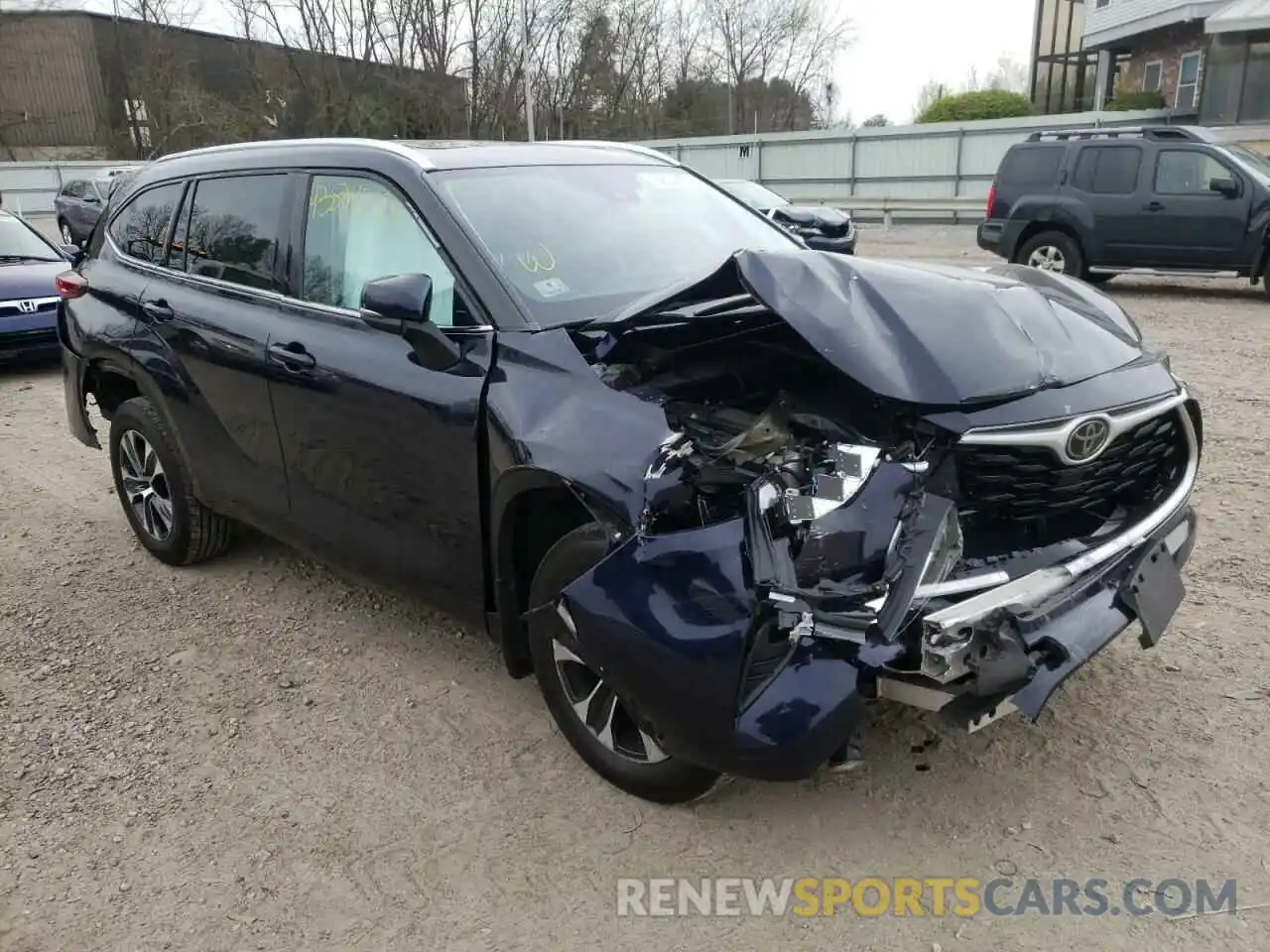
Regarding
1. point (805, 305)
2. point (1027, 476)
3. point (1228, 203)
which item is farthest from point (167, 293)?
point (1228, 203)

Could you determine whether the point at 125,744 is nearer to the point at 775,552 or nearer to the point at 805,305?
the point at 775,552

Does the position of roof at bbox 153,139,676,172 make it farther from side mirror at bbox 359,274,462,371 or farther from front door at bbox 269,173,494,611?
side mirror at bbox 359,274,462,371

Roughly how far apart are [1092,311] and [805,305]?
1148mm

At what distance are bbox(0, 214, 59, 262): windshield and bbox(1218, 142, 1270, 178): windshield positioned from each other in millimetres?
13084

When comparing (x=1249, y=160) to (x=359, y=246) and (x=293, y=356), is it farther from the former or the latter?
(x=293, y=356)

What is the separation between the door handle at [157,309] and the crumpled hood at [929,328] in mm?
2822

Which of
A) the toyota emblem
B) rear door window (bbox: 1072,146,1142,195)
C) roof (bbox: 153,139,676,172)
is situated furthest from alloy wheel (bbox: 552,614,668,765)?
rear door window (bbox: 1072,146,1142,195)

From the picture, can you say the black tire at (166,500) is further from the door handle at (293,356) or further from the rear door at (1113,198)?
the rear door at (1113,198)

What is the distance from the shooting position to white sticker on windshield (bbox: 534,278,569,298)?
3285 millimetres

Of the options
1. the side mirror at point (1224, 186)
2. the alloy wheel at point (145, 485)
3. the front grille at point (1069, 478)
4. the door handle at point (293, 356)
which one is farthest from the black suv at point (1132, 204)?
the door handle at point (293, 356)

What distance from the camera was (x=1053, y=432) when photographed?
8.48 feet

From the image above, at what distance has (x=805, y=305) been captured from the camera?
2701 millimetres

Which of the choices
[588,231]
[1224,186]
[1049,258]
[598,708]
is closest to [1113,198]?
[1049,258]

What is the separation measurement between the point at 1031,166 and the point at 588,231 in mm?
11055
